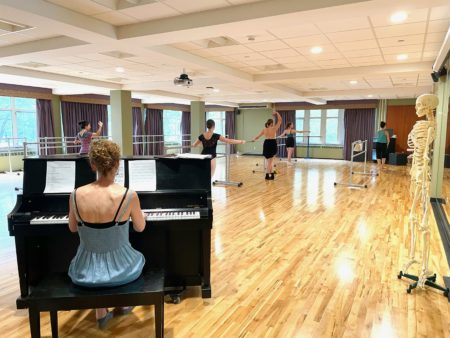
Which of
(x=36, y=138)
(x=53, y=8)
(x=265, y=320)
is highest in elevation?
(x=53, y=8)

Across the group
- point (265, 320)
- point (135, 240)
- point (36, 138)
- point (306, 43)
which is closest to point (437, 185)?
point (306, 43)

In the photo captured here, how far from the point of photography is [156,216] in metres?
2.44

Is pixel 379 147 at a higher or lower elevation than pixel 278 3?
lower

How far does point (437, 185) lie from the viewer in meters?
5.98

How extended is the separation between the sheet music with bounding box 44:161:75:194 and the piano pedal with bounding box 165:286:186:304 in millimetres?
1082

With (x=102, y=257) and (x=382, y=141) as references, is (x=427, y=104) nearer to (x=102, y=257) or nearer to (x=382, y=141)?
(x=102, y=257)

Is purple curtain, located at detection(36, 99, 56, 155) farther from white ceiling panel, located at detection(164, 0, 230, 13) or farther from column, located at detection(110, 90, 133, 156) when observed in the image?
white ceiling panel, located at detection(164, 0, 230, 13)

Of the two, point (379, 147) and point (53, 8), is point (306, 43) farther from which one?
point (379, 147)

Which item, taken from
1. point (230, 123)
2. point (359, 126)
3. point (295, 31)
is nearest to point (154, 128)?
point (230, 123)

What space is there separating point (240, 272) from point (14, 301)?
1.83 meters

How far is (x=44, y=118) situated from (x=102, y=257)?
1045 centimetres

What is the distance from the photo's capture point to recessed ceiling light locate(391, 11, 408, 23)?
3.60 m

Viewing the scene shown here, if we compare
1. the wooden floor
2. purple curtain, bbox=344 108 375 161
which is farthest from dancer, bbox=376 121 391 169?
the wooden floor

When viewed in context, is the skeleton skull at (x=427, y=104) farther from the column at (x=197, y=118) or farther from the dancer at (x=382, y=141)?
the column at (x=197, y=118)
